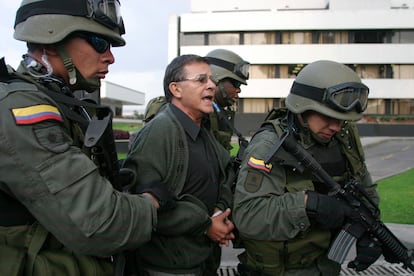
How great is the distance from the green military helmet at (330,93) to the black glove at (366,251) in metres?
0.72

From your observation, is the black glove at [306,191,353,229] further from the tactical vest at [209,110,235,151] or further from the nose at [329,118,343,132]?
the tactical vest at [209,110,235,151]

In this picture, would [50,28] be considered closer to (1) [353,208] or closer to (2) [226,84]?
(1) [353,208]

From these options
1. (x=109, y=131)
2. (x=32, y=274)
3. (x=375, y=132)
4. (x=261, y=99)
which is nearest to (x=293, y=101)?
(x=109, y=131)

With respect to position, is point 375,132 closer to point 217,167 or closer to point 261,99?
point 261,99

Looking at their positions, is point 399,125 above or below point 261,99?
below

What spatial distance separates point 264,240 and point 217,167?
50cm

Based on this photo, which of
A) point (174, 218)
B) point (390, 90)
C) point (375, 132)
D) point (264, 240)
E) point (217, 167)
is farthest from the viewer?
point (390, 90)

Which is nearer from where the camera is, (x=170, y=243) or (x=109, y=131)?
(x=109, y=131)

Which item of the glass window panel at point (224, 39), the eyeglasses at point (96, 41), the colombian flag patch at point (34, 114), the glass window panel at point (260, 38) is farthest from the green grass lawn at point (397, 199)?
the glass window panel at point (224, 39)

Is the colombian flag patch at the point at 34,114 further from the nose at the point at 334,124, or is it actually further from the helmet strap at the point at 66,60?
the nose at the point at 334,124

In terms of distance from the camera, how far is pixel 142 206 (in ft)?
5.09

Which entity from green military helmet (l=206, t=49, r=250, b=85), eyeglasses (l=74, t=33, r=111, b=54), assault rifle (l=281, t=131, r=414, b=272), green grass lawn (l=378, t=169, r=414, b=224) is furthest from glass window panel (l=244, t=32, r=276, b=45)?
eyeglasses (l=74, t=33, r=111, b=54)

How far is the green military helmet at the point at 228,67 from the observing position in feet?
14.6

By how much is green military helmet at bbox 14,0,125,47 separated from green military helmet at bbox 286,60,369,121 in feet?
3.97
